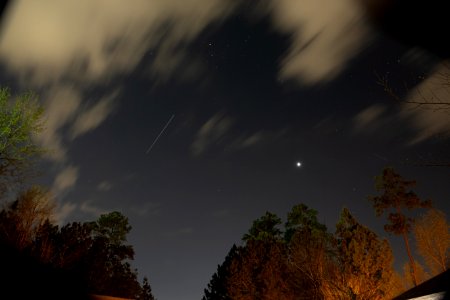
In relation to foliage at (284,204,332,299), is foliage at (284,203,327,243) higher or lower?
higher

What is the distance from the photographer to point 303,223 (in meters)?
40.8

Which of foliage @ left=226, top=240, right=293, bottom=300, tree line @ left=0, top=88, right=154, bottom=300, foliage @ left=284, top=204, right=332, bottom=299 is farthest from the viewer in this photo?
foliage @ left=226, top=240, right=293, bottom=300

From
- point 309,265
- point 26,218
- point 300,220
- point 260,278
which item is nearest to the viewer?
point 26,218

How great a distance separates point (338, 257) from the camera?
2319 cm

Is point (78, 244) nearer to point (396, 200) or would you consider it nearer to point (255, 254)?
point (255, 254)

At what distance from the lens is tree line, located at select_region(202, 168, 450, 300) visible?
20938 mm

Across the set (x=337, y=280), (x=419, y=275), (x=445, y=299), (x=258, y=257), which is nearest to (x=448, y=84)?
(x=445, y=299)

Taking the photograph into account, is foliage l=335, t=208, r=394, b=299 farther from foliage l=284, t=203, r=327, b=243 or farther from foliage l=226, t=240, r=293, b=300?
foliage l=284, t=203, r=327, b=243

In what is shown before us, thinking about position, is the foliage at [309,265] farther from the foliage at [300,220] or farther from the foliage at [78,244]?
the foliage at [78,244]

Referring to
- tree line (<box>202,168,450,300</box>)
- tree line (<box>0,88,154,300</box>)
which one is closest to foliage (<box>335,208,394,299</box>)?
tree line (<box>202,168,450,300</box>)

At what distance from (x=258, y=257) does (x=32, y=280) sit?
25780 mm

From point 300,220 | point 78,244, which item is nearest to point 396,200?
point 300,220

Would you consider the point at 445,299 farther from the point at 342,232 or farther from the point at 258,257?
the point at 258,257

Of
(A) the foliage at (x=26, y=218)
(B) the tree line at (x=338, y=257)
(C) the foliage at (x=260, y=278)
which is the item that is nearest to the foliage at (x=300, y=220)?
(B) the tree line at (x=338, y=257)
